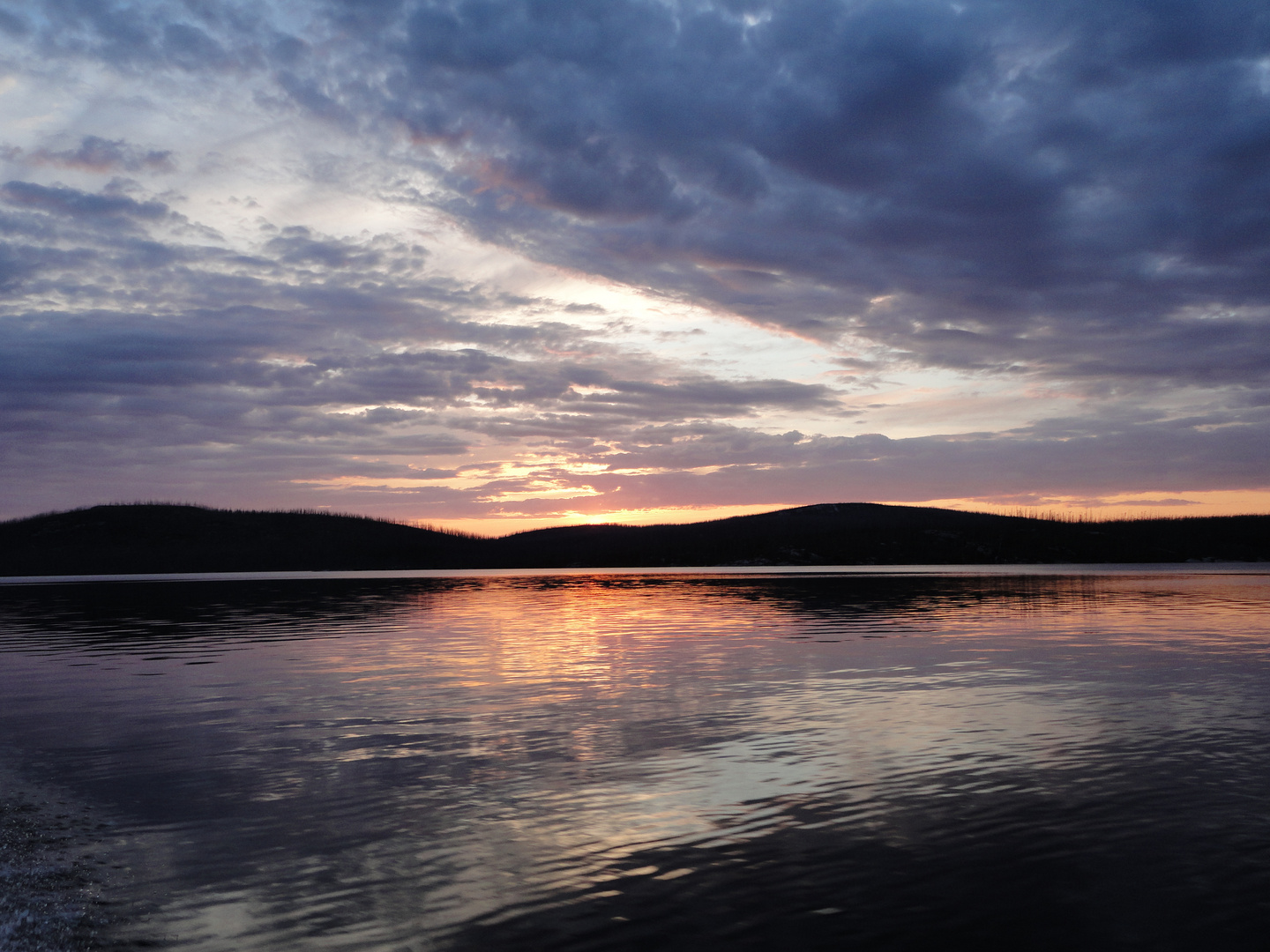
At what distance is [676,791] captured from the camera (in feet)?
52.5

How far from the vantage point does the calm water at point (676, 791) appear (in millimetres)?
10734

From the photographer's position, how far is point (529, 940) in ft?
33.2

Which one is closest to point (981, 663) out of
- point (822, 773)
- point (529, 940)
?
point (822, 773)

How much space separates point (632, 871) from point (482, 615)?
1900 inches

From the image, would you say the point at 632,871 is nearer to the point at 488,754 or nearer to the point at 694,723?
the point at 488,754

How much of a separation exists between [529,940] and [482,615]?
5002 cm

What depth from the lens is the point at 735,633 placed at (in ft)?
145

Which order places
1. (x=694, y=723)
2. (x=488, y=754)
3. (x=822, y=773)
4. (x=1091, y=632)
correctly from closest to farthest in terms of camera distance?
(x=822, y=773)
(x=488, y=754)
(x=694, y=723)
(x=1091, y=632)

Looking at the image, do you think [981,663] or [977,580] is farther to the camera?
[977,580]

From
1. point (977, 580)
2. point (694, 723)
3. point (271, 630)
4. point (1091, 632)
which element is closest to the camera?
point (694, 723)

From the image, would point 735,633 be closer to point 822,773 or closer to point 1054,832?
point 822,773

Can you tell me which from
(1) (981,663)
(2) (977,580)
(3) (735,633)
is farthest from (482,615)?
(2) (977,580)

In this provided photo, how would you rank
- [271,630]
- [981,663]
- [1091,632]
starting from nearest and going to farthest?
[981,663] < [1091,632] < [271,630]

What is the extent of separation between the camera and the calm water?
35.2ft
